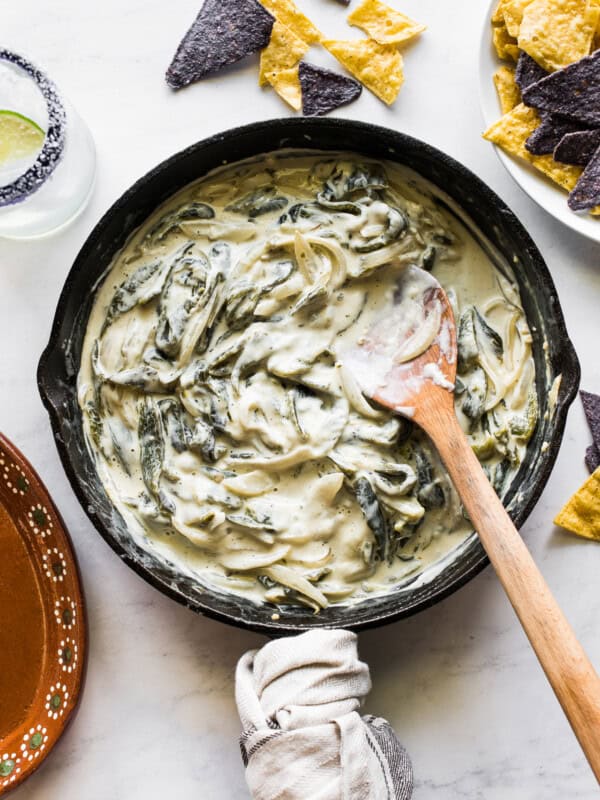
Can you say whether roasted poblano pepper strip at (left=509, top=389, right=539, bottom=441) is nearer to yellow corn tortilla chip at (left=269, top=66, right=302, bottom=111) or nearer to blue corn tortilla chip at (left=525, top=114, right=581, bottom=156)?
blue corn tortilla chip at (left=525, top=114, right=581, bottom=156)

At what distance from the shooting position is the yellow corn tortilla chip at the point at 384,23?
2727 mm

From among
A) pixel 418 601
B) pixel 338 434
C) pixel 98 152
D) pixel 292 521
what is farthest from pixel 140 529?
pixel 98 152

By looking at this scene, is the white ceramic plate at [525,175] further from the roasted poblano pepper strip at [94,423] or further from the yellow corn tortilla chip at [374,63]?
the roasted poblano pepper strip at [94,423]

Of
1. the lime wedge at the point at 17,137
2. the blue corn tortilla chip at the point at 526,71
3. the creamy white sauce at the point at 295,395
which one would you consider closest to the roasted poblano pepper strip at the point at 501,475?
the creamy white sauce at the point at 295,395

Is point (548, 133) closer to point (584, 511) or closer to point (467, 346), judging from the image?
point (467, 346)

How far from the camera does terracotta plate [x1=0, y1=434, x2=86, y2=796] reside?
263cm

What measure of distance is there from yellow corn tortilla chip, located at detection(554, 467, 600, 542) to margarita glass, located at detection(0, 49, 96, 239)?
1616mm

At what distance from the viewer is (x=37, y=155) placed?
2.58 m

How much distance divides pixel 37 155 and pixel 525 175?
132 centimetres

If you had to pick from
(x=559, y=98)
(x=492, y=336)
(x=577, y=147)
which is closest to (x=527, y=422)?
(x=492, y=336)

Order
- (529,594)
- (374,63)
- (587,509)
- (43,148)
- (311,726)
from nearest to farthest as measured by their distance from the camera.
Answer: (529,594), (311,726), (43,148), (587,509), (374,63)

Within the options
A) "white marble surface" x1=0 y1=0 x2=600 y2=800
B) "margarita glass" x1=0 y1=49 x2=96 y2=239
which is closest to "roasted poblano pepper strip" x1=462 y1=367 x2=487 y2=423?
"white marble surface" x1=0 y1=0 x2=600 y2=800

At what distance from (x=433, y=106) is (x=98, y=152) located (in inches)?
38.7

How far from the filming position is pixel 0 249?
2795 millimetres
